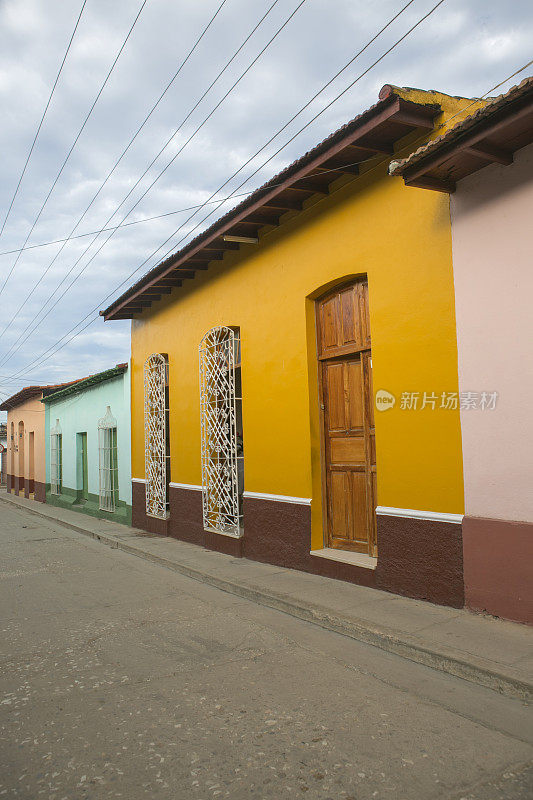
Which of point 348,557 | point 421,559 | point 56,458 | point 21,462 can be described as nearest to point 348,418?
point 348,557

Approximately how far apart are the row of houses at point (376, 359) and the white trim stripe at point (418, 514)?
3cm

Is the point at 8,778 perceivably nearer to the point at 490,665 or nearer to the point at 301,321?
the point at 490,665

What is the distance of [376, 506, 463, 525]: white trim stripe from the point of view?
531 cm

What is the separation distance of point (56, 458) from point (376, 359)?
17.3 metres

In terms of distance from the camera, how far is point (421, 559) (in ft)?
18.3

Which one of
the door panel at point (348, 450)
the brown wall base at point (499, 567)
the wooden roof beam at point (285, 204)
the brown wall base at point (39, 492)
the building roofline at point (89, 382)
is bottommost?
the brown wall base at point (39, 492)

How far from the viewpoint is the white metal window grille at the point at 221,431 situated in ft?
29.7

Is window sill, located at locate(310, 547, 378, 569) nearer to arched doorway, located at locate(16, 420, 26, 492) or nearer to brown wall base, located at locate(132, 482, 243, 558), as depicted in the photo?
brown wall base, located at locate(132, 482, 243, 558)

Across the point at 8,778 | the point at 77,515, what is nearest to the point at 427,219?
the point at 8,778

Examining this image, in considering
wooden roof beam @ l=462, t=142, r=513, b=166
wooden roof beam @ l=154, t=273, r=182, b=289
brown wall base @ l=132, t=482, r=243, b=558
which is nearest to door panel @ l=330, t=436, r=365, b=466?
brown wall base @ l=132, t=482, r=243, b=558

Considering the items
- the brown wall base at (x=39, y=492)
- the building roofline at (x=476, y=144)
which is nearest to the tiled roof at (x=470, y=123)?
the building roofline at (x=476, y=144)

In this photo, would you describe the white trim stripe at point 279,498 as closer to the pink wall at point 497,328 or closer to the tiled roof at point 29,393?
the pink wall at point 497,328

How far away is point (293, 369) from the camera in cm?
756

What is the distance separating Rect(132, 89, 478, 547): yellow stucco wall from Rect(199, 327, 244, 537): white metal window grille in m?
0.35
